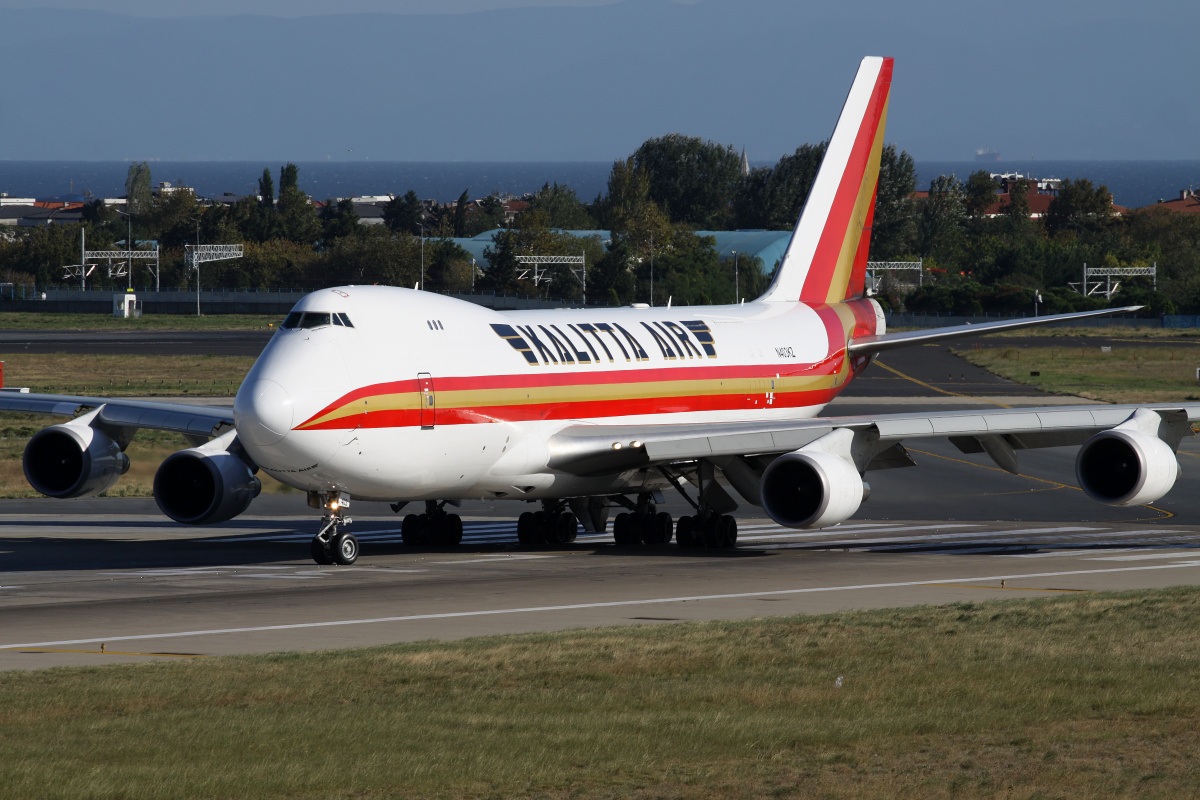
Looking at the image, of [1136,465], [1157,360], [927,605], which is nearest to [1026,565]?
[1136,465]

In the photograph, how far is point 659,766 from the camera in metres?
13.6

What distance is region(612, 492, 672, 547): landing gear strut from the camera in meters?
33.7

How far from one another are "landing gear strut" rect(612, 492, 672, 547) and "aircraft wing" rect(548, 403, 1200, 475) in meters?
2.38

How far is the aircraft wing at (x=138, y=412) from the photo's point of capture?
32.3m

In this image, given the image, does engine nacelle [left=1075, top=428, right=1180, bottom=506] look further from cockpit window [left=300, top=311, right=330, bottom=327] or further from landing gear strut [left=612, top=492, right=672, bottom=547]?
cockpit window [left=300, top=311, right=330, bottom=327]

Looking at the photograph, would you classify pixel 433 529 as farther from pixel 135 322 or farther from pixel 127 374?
pixel 135 322

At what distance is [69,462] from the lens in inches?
1297

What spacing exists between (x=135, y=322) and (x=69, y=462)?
112 meters

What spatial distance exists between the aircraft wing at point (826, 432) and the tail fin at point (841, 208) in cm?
941

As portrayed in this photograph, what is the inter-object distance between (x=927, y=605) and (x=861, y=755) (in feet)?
33.0

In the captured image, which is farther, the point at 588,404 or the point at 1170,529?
the point at 1170,529

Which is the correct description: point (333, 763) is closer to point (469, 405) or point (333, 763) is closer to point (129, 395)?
point (469, 405)

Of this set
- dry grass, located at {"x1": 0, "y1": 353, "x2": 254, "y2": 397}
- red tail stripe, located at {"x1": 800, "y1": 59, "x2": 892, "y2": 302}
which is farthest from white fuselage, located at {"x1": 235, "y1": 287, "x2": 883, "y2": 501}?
dry grass, located at {"x1": 0, "y1": 353, "x2": 254, "y2": 397}

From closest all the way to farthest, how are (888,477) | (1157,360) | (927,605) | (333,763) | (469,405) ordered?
(333,763), (927,605), (469,405), (888,477), (1157,360)
